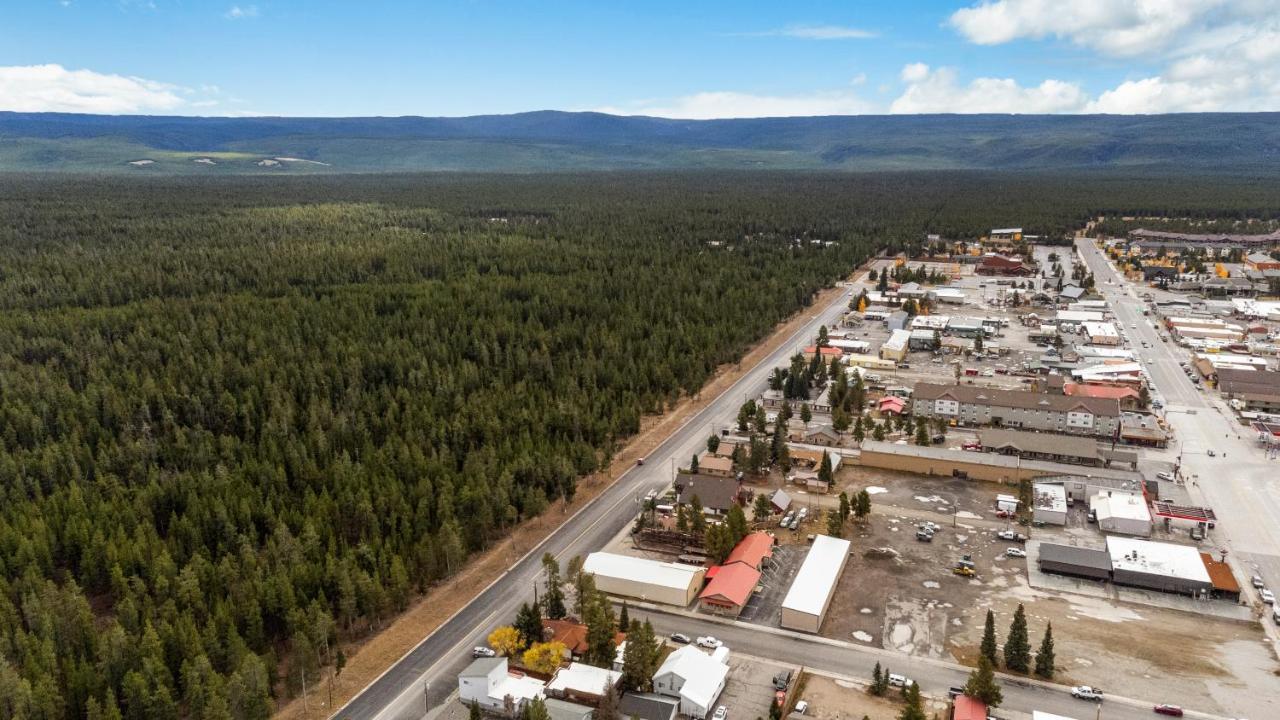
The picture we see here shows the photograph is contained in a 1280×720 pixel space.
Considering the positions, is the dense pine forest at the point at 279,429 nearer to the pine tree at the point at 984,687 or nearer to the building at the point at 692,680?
the building at the point at 692,680

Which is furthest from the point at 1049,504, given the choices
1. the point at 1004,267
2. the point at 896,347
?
the point at 1004,267

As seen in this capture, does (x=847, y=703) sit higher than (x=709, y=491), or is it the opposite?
(x=709, y=491)

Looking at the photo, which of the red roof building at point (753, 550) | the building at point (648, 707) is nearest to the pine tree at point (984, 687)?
the building at point (648, 707)

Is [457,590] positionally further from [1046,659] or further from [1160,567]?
[1160,567]

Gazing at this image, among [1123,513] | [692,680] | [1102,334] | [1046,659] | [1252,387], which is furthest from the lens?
[1102,334]

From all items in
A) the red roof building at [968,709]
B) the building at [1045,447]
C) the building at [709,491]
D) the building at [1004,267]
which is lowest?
the red roof building at [968,709]

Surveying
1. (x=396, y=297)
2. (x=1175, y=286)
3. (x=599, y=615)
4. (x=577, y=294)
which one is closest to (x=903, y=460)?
(x=599, y=615)
